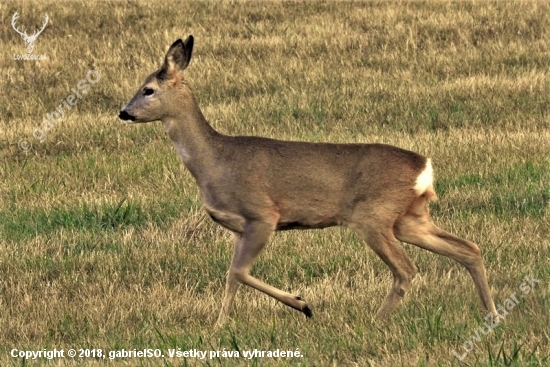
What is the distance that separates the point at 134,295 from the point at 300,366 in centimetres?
207

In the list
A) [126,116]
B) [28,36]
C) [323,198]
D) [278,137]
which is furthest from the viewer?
[28,36]

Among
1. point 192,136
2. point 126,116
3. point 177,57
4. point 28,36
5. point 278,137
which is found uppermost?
point 177,57

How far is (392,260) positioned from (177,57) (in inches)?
75.6

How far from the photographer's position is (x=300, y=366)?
18.7 feet

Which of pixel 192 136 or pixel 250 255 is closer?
pixel 250 255

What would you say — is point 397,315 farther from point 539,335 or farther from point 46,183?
point 46,183

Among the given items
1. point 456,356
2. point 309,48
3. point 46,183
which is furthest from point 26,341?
point 309,48

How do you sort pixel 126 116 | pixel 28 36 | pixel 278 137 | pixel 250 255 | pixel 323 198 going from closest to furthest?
pixel 250 255 < pixel 323 198 < pixel 126 116 < pixel 278 137 < pixel 28 36

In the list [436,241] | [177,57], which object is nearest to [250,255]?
[436,241]

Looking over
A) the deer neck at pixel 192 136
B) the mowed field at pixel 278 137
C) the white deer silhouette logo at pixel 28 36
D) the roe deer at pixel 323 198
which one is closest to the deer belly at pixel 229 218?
the roe deer at pixel 323 198

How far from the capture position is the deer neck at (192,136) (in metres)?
7.30

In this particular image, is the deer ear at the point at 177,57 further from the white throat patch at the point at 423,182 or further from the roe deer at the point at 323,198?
the white throat patch at the point at 423,182

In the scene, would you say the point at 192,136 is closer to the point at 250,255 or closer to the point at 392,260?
the point at 250,255

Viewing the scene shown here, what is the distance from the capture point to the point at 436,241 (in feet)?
23.3
